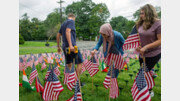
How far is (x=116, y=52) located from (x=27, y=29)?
5517cm

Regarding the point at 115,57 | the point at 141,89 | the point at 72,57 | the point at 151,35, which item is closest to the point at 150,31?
the point at 151,35

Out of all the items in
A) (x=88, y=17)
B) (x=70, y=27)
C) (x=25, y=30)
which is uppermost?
(x=88, y=17)

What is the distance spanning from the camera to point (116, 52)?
10.1 feet

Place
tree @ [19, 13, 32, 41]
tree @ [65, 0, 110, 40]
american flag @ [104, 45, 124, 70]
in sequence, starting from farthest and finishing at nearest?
tree @ [19, 13, 32, 41]
tree @ [65, 0, 110, 40]
american flag @ [104, 45, 124, 70]

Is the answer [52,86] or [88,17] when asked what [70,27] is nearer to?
[52,86]

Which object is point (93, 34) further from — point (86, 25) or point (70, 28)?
point (70, 28)

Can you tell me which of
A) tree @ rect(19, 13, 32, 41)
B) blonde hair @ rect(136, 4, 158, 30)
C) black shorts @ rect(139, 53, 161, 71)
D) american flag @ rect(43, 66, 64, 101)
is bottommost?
american flag @ rect(43, 66, 64, 101)

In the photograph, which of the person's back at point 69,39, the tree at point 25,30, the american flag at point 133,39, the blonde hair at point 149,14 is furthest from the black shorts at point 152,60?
the tree at point 25,30

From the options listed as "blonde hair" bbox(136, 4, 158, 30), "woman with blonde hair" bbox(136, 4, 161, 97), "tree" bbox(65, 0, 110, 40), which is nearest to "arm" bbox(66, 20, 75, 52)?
"woman with blonde hair" bbox(136, 4, 161, 97)

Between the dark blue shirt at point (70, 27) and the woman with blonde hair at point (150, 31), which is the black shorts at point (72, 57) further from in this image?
the woman with blonde hair at point (150, 31)

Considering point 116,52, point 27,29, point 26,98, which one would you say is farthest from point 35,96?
point 27,29

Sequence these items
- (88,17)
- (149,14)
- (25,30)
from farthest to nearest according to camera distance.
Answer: (25,30) → (88,17) → (149,14)

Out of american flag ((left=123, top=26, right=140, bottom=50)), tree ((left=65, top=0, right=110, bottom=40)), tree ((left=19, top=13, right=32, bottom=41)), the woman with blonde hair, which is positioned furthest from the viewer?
tree ((left=19, top=13, right=32, bottom=41))

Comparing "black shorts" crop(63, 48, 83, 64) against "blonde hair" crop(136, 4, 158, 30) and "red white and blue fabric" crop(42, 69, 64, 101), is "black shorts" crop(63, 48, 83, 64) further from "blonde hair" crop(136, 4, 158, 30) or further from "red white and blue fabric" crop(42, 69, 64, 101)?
"blonde hair" crop(136, 4, 158, 30)
